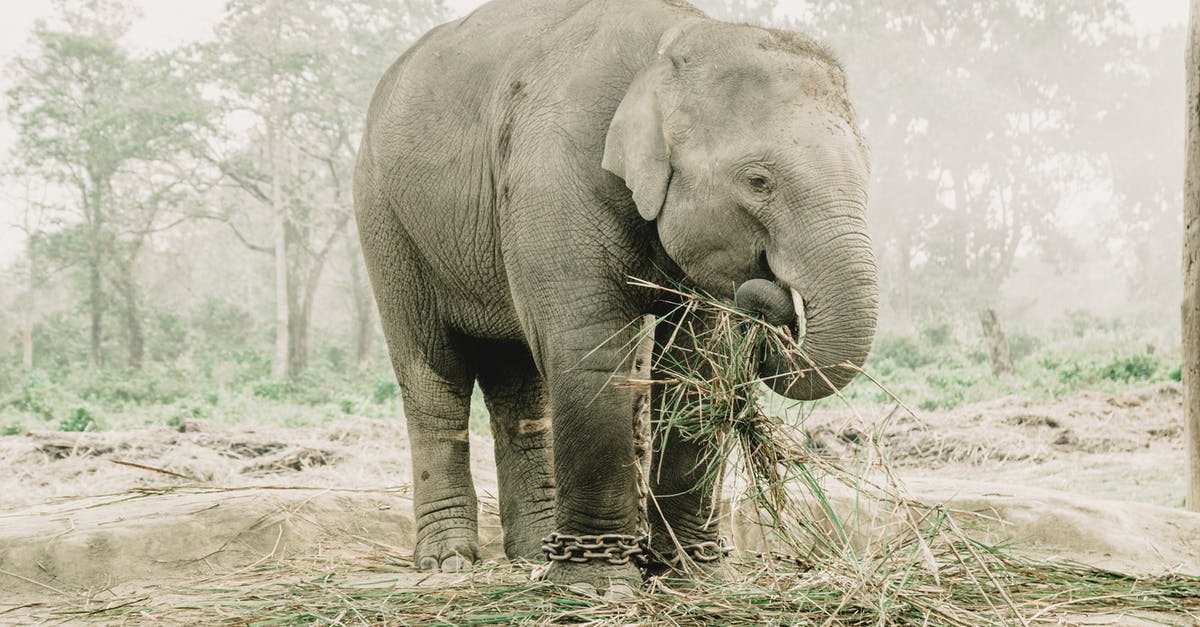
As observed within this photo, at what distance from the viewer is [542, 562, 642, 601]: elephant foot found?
3783mm

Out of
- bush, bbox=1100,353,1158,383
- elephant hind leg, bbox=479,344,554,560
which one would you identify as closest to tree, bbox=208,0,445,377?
bush, bbox=1100,353,1158,383

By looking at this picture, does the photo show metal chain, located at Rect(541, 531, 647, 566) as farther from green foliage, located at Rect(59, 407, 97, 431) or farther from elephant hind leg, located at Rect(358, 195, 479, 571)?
green foliage, located at Rect(59, 407, 97, 431)

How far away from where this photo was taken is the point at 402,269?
5152mm

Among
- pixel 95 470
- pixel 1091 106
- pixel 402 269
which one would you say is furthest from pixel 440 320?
pixel 1091 106

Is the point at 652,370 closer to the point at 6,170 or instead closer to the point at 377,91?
the point at 377,91

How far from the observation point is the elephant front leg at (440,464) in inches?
198

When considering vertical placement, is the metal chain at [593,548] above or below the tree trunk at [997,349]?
below

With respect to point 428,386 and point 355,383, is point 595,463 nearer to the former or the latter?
point 428,386

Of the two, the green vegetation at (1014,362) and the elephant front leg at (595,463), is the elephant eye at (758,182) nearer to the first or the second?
the elephant front leg at (595,463)

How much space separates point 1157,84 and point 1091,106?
2.27 m

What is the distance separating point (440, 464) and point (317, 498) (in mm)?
971

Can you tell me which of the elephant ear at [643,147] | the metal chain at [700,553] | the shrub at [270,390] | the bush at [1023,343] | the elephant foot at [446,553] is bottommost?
the elephant foot at [446,553]

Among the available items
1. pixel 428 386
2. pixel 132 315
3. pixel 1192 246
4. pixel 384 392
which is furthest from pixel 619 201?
pixel 132 315

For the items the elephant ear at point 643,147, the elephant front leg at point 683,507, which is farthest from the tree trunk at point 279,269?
the elephant ear at point 643,147
